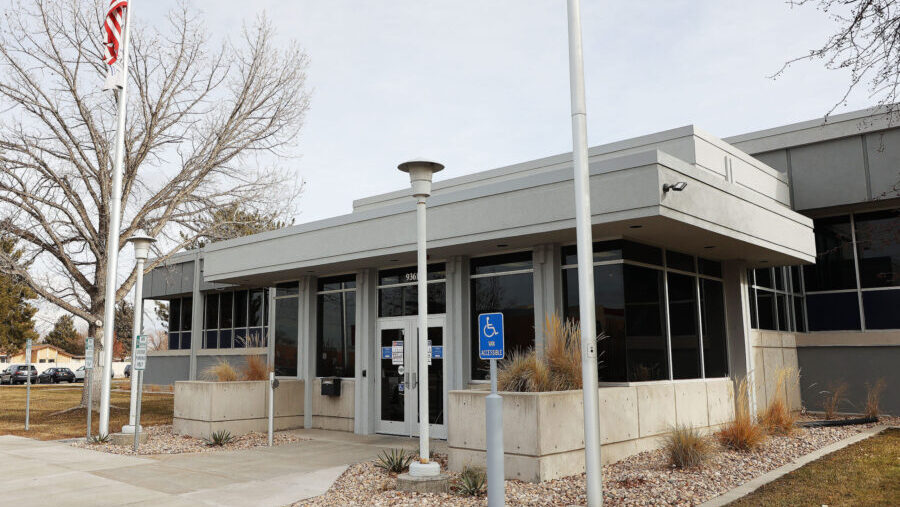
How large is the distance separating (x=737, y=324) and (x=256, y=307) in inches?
735

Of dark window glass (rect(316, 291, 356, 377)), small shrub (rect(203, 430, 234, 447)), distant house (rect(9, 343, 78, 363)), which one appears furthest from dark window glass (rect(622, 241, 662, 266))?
distant house (rect(9, 343, 78, 363))

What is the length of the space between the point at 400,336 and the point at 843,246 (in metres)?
11.7

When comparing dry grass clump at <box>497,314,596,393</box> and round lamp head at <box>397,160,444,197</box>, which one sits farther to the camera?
dry grass clump at <box>497,314,596,393</box>

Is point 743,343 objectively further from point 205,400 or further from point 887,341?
point 205,400

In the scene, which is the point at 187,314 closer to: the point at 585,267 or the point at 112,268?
the point at 112,268

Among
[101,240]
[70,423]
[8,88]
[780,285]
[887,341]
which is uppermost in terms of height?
[8,88]

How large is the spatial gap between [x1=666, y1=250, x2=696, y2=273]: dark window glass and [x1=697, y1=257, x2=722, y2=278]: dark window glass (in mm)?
462

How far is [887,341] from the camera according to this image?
16.8 meters

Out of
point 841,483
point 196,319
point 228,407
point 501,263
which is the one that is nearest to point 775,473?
point 841,483

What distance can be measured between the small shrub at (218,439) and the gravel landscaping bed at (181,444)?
0.09m

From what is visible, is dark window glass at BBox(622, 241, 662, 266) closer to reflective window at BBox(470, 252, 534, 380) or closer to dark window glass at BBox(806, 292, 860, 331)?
reflective window at BBox(470, 252, 534, 380)

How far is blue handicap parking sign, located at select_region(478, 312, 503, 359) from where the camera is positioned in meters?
6.96

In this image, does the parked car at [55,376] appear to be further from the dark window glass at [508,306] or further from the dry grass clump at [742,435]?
→ the dry grass clump at [742,435]

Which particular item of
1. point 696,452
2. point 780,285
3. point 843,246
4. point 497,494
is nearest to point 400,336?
point 696,452
